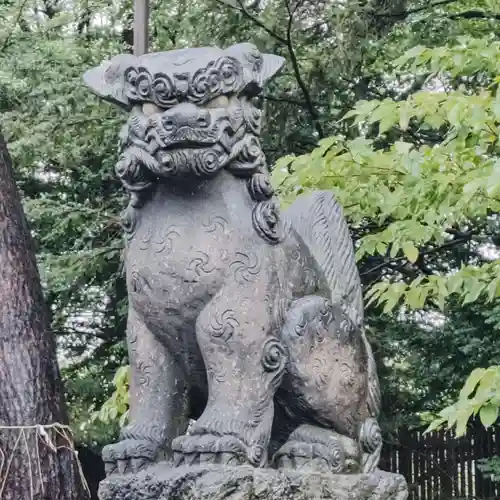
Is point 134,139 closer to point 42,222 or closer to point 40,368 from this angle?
point 40,368

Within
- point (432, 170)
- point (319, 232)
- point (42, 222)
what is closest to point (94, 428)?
point (42, 222)

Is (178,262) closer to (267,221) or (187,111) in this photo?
(267,221)

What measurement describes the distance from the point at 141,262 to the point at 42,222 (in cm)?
681

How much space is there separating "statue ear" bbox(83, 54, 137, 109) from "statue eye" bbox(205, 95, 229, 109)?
0.22m

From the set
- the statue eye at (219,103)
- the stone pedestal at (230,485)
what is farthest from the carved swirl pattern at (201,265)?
the stone pedestal at (230,485)

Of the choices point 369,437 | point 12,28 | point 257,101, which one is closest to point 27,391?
point 257,101

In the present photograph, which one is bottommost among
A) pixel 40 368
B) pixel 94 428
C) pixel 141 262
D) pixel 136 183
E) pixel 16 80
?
pixel 94 428

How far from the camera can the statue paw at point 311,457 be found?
114 inches

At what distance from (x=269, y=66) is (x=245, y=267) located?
0.55 m

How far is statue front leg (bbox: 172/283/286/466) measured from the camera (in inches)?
109

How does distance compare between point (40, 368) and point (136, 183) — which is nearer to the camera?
point (136, 183)

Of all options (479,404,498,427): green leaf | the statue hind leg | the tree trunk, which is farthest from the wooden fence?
the statue hind leg

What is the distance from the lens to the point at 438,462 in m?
10.4

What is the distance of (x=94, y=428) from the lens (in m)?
9.09
